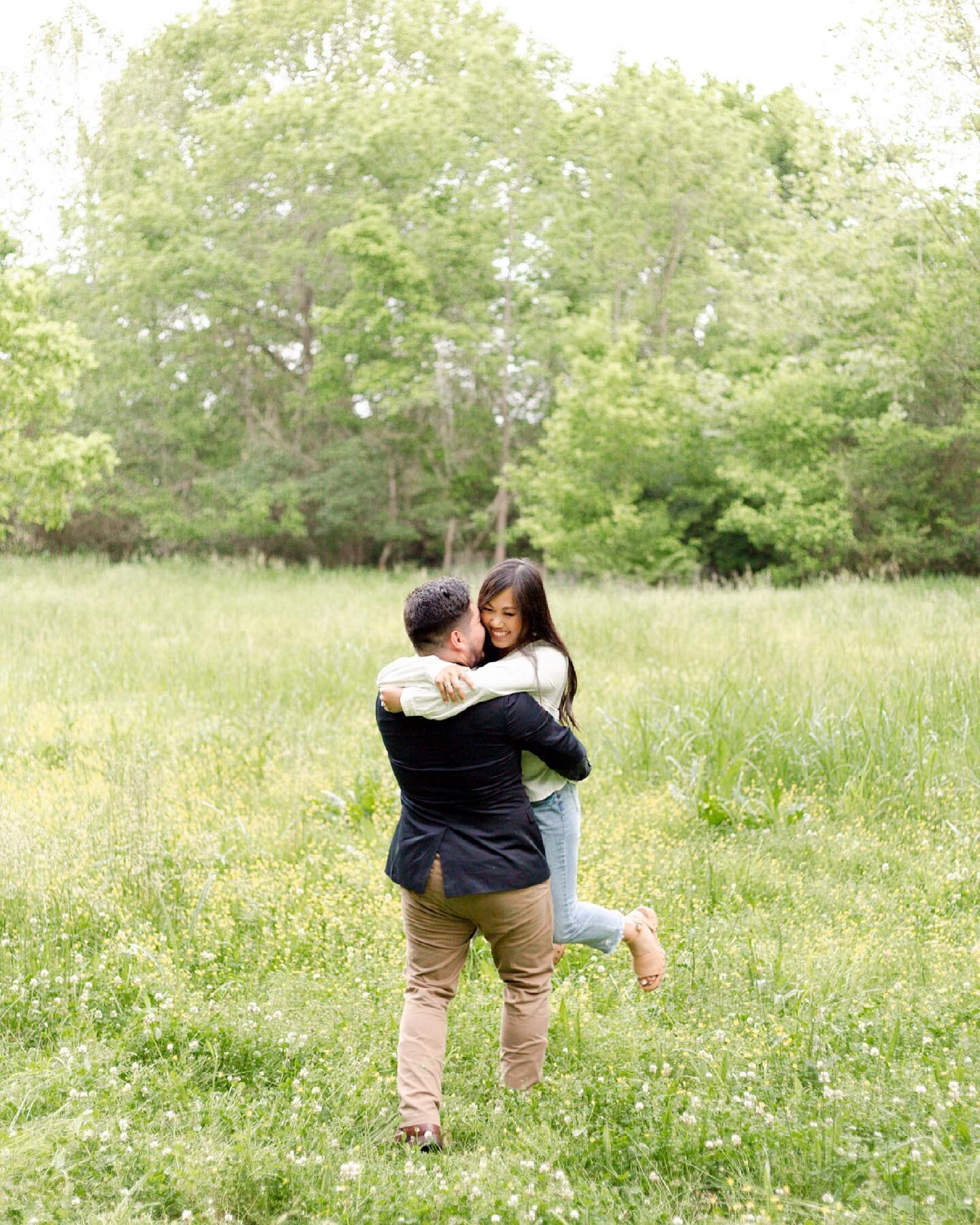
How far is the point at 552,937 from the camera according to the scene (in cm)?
369

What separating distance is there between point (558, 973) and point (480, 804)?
148cm

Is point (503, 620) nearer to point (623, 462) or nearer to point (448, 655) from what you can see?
point (448, 655)

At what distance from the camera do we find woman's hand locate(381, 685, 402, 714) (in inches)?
132

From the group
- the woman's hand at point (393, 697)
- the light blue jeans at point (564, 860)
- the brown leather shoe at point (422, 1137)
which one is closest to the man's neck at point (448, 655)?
the woman's hand at point (393, 697)

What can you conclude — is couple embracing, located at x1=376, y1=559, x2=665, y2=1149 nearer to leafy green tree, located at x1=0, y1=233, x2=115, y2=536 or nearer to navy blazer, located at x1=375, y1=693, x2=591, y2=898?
navy blazer, located at x1=375, y1=693, x2=591, y2=898

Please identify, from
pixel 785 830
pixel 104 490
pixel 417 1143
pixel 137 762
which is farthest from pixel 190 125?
pixel 417 1143

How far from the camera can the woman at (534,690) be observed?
3311mm

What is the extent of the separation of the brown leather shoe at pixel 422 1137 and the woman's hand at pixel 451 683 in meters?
1.27

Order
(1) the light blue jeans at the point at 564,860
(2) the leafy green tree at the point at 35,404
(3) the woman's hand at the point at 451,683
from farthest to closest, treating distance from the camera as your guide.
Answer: (2) the leafy green tree at the point at 35,404 < (1) the light blue jeans at the point at 564,860 < (3) the woman's hand at the point at 451,683

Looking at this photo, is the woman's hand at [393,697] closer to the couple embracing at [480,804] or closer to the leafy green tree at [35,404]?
the couple embracing at [480,804]

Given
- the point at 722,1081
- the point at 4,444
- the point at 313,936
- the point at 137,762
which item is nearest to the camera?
the point at 722,1081

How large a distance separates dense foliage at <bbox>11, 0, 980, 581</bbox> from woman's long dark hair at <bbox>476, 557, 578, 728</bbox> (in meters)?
17.0

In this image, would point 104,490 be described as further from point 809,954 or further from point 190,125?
point 809,954

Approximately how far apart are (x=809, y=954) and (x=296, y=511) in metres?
23.6
